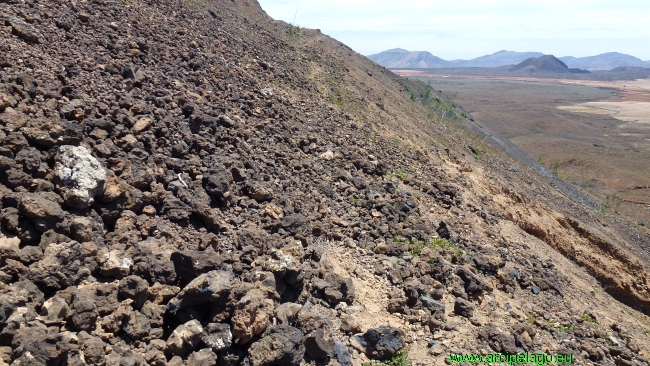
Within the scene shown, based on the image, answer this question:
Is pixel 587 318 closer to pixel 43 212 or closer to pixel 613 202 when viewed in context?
pixel 43 212

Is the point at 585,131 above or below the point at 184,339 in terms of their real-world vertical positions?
below

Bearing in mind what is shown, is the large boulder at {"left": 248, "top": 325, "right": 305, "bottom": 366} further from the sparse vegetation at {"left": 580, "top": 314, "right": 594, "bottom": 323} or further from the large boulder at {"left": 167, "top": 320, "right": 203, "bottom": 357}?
the sparse vegetation at {"left": 580, "top": 314, "right": 594, "bottom": 323}

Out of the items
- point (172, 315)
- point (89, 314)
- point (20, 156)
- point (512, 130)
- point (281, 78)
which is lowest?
point (512, 130)

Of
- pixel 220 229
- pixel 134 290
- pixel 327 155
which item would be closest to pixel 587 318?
pixel 327 155

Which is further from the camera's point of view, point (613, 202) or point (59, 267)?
point (613, 202)

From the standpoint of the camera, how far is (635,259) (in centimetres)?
1367

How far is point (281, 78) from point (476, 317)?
773cm

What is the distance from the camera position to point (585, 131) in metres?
57.7

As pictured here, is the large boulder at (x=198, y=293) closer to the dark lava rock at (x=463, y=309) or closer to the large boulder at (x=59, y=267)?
the large boulder at (x=59, y=267)

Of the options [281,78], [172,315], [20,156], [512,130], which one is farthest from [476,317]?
[512,130]

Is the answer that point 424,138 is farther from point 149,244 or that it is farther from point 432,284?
point 149,244

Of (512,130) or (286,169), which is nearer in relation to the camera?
(286,169)

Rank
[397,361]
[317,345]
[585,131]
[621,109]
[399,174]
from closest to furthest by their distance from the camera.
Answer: [317,345]
[397,361]
[399,174]
[585,131]
[621,109]

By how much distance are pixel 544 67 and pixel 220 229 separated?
192435mm
